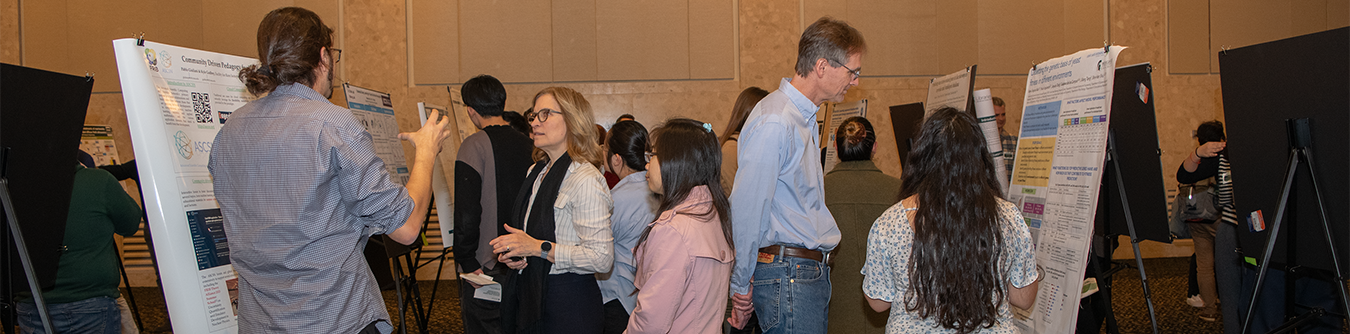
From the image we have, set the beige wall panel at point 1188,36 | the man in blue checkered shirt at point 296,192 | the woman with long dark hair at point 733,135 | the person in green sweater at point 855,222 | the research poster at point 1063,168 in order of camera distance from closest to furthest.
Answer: the man in blue checkered shirt at point 296,192 → the person in green sweater at point 855,222 → the research poster at point 1063,168 → the woman with long dark hair at point 733,135 → the beige wall panel at point 1188,36

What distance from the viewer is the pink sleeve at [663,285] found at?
183 cm

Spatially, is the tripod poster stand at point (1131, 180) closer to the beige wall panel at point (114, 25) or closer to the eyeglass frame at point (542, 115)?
the eyeglass frame at point (542, 115)

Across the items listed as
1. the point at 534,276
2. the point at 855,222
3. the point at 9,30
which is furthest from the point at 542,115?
the point at 9,30

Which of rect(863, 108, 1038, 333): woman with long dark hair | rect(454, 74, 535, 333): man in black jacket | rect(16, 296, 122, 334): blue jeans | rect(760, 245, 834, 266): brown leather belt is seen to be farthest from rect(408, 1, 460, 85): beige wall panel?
rect(863, 108, 1038, 333): woman with long dark hair

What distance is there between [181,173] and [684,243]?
1.50 m

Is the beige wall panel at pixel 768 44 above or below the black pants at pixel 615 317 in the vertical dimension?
above

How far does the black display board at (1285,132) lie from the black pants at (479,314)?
10.1ft

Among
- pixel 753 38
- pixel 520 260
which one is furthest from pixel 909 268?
pixel 753 38

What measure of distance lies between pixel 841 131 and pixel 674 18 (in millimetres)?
4149

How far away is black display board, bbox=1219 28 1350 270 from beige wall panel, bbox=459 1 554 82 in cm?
537

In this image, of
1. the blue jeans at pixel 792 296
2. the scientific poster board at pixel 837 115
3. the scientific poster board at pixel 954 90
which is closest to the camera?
the blue jeans at pixel 792 296

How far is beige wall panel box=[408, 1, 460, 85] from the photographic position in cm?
666

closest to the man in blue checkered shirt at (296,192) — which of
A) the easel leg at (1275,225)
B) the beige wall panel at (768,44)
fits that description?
the easel leg at (1275,225)

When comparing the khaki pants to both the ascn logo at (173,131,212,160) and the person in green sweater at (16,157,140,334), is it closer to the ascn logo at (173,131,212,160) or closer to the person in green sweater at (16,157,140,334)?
the ascn logo at (173,131,212,160)
